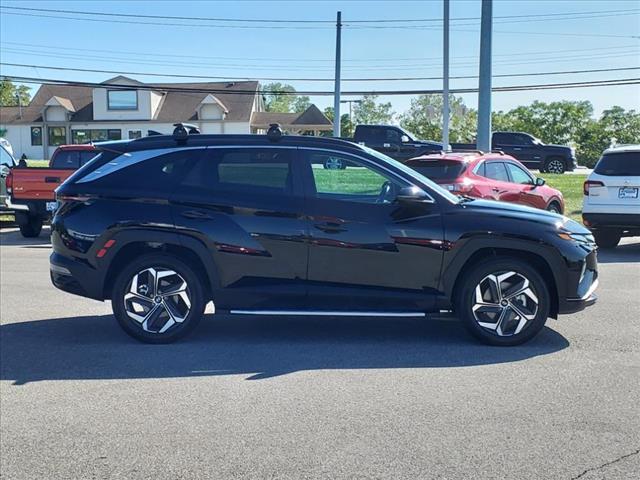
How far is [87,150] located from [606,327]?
13349 mm

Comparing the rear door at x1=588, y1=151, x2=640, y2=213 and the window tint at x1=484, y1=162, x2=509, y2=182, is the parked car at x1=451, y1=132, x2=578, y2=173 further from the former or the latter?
the rear door at x1=588, y1=151, x2=640, y2=213

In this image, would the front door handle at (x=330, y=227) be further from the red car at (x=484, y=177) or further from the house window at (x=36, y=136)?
the house window at (x=36, y=136)

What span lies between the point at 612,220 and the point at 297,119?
143 feet

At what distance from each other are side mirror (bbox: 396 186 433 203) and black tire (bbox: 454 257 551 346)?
769 mm

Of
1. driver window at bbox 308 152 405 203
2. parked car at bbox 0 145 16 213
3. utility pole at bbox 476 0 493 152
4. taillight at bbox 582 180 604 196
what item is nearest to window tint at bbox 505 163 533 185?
taillight at bbox 582 180 604 196

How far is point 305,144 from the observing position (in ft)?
21.2

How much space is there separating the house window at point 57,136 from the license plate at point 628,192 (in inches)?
1911

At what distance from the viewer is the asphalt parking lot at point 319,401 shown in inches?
156

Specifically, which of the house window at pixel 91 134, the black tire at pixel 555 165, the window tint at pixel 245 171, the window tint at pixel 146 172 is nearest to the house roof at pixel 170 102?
the house window at pixel 91 134

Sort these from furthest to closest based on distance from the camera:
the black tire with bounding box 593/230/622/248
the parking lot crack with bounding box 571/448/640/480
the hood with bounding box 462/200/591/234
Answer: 1. the black tire with bounding box 593/230/622/248
2. the hood with bounding box 462/200/591/234
3. the parking lot crack with bounding box 571/448/640/480

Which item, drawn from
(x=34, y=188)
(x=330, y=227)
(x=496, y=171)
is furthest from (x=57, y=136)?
(x=330, y=227)

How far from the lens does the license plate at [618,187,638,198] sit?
39.0 feet

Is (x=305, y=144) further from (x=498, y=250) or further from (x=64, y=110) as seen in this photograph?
(x=64, y=110)

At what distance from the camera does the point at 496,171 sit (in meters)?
12.4
